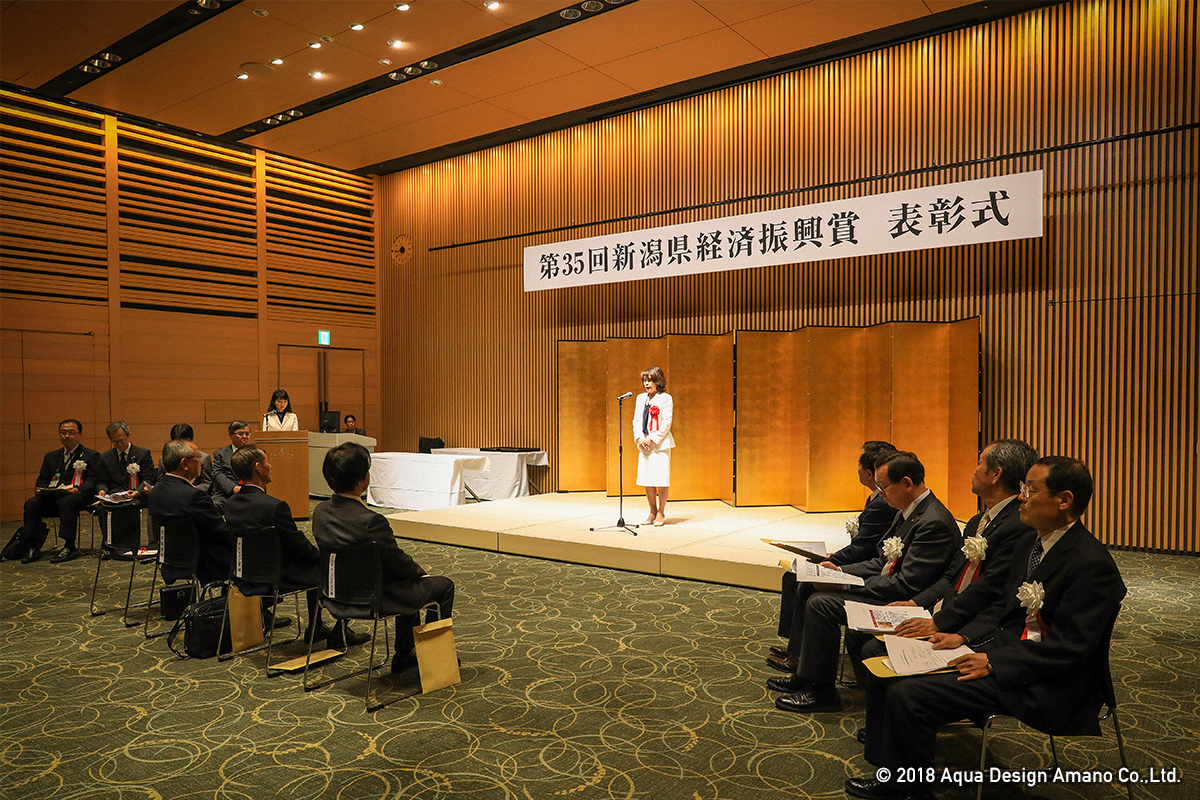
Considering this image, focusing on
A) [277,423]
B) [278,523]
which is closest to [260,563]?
[278,523]

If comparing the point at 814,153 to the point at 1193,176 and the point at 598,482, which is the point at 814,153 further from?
the point at 598,482

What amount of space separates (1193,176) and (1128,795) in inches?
234

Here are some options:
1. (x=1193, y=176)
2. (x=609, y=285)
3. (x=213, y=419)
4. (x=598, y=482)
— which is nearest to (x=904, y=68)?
(x=1193, y=176)

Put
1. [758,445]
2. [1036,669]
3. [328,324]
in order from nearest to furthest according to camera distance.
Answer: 1. [1036,669]
2. [758,445]
3. [328,324]

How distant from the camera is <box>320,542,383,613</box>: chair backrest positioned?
3412 millimetres

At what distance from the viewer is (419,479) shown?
9617mm

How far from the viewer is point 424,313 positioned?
11664 mm

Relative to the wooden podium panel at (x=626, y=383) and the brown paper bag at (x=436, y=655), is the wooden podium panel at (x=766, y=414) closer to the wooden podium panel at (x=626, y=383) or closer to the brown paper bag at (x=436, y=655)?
the wooden podium panel at (x=626, y=383)

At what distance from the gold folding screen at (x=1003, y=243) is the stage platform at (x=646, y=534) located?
1973 millimetres

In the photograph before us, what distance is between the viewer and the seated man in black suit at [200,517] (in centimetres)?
433

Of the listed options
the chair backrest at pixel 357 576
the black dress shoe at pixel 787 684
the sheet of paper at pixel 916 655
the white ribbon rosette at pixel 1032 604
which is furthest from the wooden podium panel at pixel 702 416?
the white ribbon rosette at pixel 1032 604

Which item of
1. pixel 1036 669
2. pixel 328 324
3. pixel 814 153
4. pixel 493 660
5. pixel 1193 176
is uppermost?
pixel 814 153

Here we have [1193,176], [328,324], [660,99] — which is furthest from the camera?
[328,324]

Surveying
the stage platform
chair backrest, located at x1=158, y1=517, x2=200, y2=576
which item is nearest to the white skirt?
the stage platform
